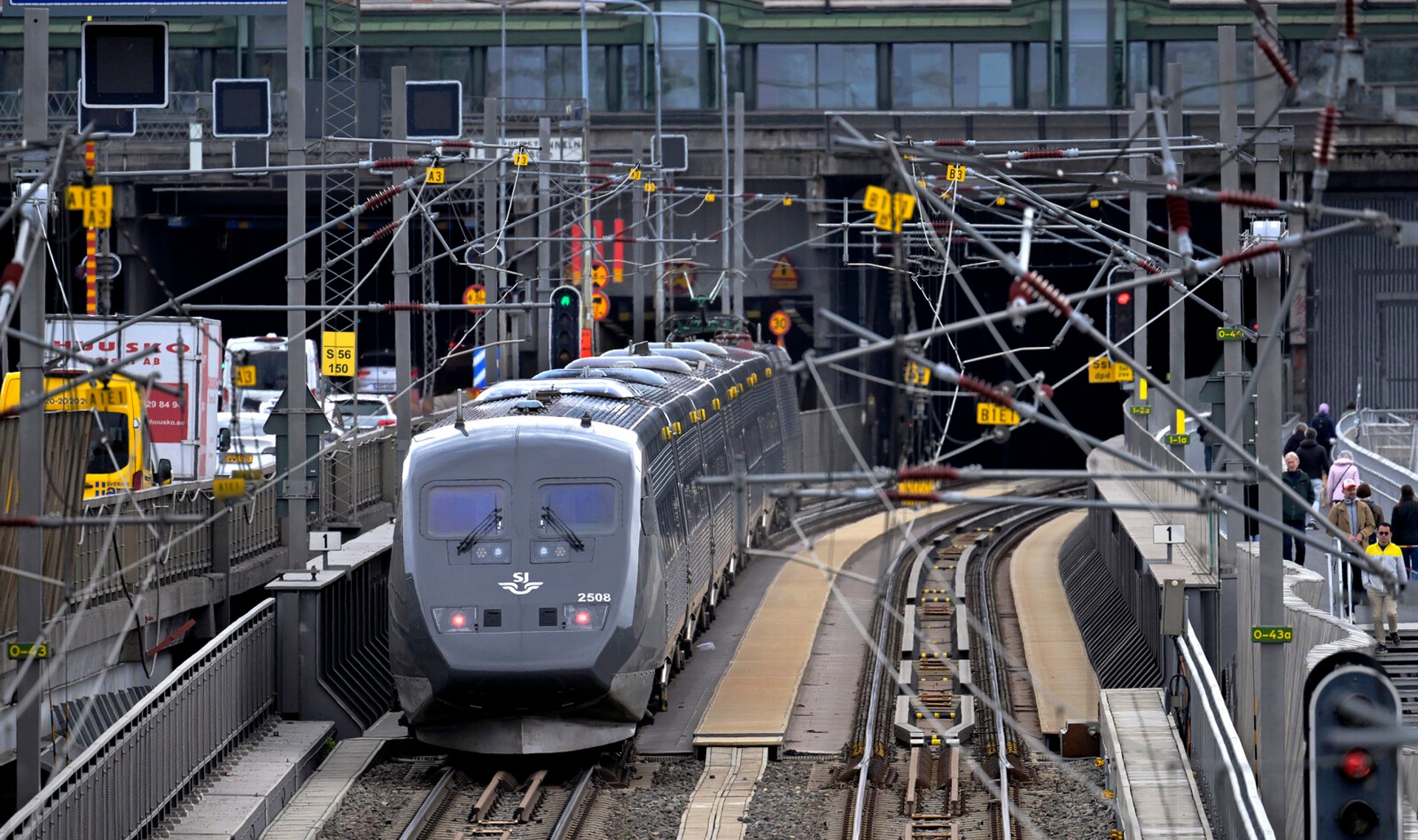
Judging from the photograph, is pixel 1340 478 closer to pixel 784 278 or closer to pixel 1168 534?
pixel 1168 534

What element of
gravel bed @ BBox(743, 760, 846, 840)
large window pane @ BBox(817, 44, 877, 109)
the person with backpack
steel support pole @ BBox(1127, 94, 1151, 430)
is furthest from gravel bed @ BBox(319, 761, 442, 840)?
large window pane @ BBox(817, 44, 877, 109)

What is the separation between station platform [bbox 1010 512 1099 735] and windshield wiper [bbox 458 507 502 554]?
15.3ft

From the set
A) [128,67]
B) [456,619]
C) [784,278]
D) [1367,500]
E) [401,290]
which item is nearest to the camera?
[456,619]

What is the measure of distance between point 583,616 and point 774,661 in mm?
6166

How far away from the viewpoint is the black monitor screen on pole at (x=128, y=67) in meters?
16.9

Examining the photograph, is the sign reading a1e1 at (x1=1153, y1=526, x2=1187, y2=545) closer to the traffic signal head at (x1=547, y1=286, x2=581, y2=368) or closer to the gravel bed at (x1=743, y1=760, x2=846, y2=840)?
the gravel bed at (x1=743, y1=760, x2=846, y2=840)

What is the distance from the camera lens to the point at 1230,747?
11828 millimetres

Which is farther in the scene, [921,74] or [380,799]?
[921,74]

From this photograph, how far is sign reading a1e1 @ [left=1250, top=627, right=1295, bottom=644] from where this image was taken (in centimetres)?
1265

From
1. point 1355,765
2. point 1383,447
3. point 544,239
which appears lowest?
point 1355,765

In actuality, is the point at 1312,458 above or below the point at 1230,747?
above

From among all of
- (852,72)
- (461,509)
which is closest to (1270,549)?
(461,509)

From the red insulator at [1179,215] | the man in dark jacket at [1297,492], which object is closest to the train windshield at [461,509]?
the red insulator at [1179,215]

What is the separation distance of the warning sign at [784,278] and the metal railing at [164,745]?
99.5ft
